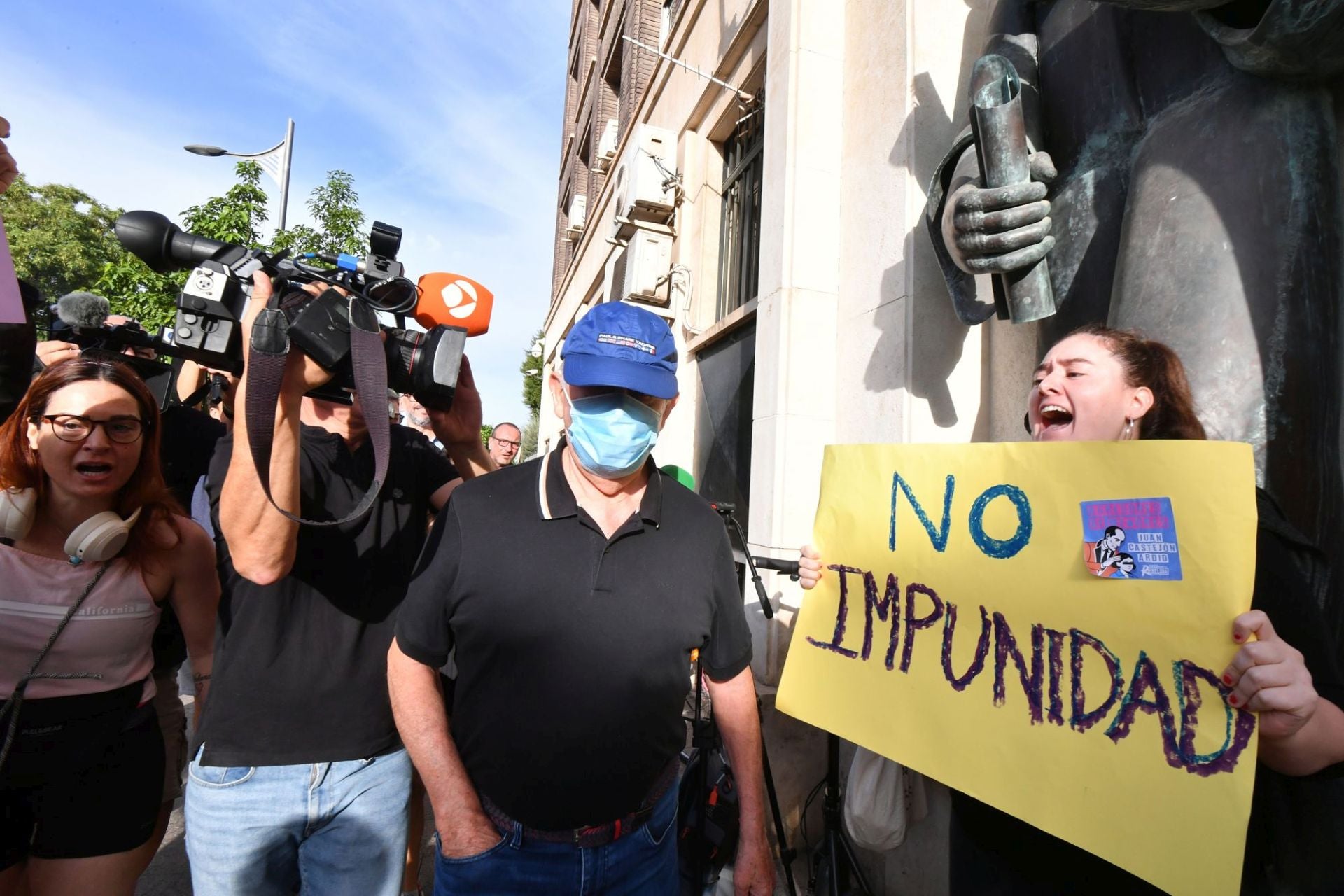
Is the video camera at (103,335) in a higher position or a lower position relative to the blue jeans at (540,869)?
higher

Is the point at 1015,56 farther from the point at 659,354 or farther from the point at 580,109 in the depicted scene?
Result: the point at 580,109

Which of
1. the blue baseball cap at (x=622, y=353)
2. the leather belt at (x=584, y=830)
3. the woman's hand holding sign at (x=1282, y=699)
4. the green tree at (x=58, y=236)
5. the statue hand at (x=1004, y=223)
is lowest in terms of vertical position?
the leather belt at (x=584, y=830)

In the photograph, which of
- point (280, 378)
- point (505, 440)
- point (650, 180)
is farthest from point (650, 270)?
point (280, 378)

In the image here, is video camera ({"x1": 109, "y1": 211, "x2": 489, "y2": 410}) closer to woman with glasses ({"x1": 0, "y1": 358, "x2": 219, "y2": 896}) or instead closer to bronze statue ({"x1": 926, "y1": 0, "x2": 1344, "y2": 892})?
woman with glasses ({"x1": 0, "y1": 358, "x2": 219, "y2": 896})

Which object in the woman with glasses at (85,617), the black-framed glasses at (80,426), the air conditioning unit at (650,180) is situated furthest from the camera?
the air conditioning unit at (650,180)

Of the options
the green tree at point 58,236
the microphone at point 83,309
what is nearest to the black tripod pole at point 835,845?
the microphone at point 83,309

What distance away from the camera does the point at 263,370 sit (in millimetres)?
1329

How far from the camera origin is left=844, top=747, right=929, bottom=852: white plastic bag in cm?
241

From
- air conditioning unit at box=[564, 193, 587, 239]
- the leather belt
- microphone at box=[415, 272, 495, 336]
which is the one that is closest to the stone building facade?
the leather belt

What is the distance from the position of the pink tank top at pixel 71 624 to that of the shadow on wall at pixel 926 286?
9.52 feet

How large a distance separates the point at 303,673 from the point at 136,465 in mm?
927

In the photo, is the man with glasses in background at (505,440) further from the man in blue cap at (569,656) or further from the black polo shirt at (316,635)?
the man in blue cap at (569,656)

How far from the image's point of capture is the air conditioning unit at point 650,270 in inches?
275

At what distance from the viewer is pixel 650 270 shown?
7.04 meters
